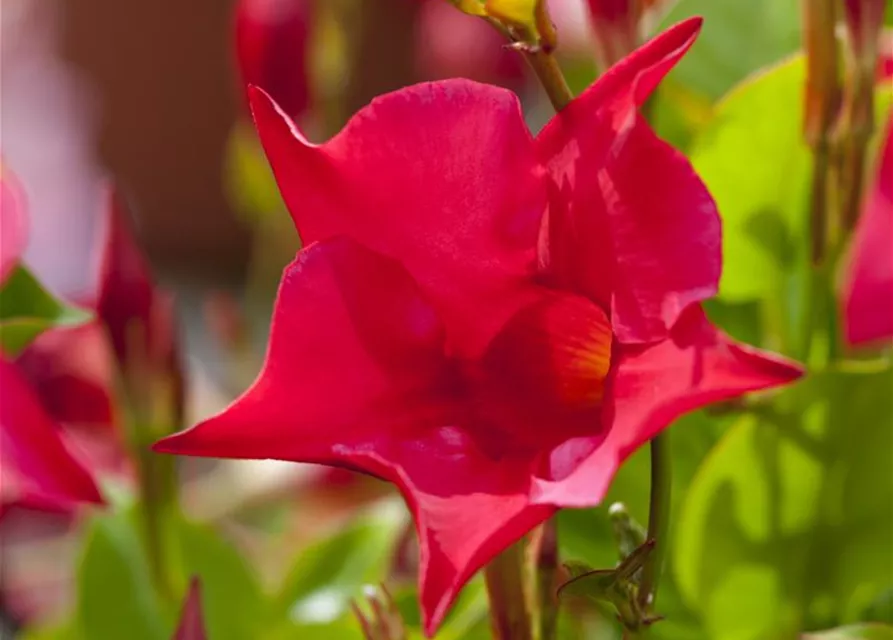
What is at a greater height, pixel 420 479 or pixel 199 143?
pixel 420 479

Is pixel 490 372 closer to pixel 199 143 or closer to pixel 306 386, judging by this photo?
pixel 306 386

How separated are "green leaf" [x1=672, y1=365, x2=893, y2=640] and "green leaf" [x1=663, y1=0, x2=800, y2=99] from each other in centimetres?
10

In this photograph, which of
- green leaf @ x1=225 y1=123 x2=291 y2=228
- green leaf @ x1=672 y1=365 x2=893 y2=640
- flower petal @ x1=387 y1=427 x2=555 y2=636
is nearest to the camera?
flower petal @ x1=387 y1=427 x2=555 y2=636

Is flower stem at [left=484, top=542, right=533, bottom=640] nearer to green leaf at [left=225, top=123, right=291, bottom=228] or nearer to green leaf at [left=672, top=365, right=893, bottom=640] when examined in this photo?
green leaf at [left=672, top=365, right=893, bottom=640]

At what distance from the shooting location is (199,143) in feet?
5.78

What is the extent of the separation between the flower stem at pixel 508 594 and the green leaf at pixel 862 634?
0.21 feet

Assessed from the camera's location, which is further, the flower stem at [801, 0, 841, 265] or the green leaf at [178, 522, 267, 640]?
the green leaf at [178, 522, 267, 640]

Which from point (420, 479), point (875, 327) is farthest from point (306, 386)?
point (875, 327)

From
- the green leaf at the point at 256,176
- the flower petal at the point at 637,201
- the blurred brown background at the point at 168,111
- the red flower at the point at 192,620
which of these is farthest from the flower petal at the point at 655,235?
the blurred brown background at the point at 168,111

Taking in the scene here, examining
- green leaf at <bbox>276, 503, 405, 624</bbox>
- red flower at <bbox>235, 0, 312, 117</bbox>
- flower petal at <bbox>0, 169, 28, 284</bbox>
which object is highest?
red flower at <bbox>235, 0, 312, 117</bbox>

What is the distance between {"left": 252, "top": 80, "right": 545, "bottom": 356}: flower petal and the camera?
17 centimetres

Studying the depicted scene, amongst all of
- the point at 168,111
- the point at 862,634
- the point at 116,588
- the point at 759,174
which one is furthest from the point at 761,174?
the point at 168,111

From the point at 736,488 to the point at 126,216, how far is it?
0.61 feet

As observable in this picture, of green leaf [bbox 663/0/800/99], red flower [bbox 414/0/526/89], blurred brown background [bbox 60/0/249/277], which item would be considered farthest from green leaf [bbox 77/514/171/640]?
blurred brown background [bbox 60/0/249/277]
